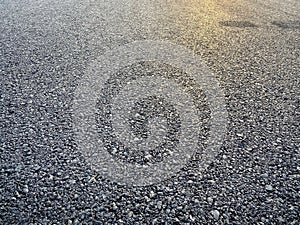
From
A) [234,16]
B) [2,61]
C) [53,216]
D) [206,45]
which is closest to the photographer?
[53,216]

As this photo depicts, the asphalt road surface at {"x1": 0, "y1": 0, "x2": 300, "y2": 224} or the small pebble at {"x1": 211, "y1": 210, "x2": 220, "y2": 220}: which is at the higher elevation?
the small pebble at {"x1": 211, "y1": 210, "x2": 220, "y2": 220}

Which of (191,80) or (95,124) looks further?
(191,80)

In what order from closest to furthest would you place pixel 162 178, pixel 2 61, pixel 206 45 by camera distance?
1. pixel 162 178
2. pixel 2 61
3. pixel 206 45

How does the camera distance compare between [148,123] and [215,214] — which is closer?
[215,214]

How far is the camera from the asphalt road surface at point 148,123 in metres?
1.65

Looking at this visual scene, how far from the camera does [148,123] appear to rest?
88.4 inches

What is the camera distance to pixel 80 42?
354 cm

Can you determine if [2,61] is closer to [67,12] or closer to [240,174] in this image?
[67,12]

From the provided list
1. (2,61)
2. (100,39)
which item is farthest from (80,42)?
(2,61)

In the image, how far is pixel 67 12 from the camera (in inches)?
177

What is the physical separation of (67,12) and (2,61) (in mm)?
1759

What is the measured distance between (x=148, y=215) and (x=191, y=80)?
1.58m

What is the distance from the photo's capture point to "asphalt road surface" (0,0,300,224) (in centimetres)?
165

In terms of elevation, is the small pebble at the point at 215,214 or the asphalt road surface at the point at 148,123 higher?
the small pebble at the point at 215,214
